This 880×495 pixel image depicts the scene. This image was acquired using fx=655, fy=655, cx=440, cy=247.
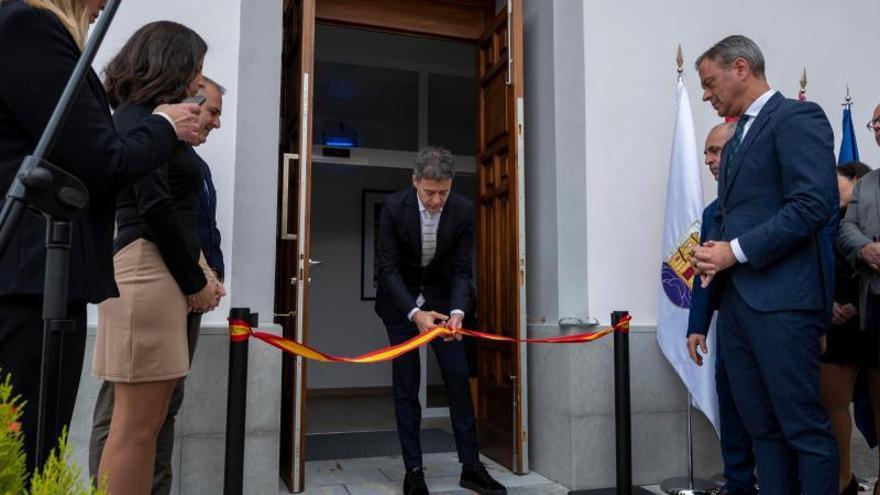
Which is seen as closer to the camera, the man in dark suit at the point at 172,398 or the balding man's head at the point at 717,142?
the man in dark suit at the point at 172,398

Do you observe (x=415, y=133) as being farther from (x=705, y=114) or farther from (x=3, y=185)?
(x=3, y=185)

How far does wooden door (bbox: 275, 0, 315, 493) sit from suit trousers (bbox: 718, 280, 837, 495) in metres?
2.10

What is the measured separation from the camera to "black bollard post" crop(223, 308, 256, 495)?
248 centimetres

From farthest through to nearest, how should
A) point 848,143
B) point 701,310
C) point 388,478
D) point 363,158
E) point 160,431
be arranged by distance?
point 363,158, point 848,143, point 388,478, point 701,310, point 160,431

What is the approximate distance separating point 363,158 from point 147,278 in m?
5.32

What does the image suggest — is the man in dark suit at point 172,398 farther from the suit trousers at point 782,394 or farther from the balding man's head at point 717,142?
the balding man's head at point 717,142

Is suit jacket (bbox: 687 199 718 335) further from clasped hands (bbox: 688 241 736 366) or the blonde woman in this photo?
the blonde woman

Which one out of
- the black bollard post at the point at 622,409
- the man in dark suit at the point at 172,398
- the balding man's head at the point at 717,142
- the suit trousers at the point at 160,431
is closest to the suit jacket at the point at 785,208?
the black bollard post at the point at 622,409

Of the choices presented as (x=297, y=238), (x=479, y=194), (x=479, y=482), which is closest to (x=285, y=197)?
(x=297, y=238)

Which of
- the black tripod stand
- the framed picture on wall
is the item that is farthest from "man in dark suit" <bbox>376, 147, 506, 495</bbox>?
the framed picture on wall

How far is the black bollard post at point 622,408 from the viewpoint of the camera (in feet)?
10.2

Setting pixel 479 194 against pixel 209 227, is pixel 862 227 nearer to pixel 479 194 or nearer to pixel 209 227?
pixel 479 194

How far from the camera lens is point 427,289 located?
11.8ft

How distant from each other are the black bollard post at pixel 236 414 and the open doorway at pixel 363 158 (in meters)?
4.08
